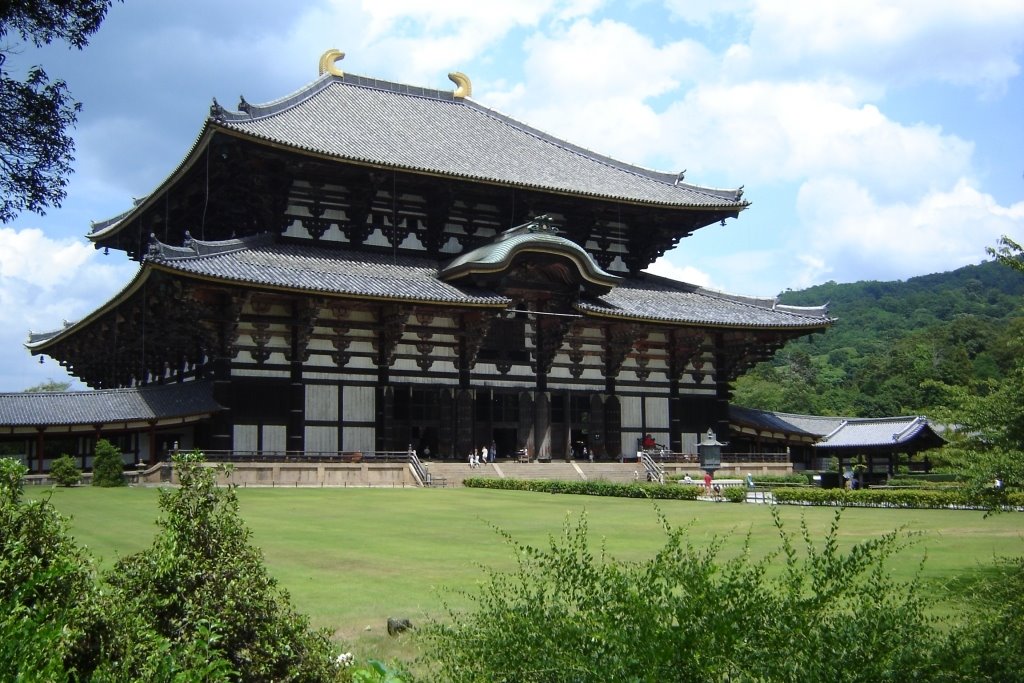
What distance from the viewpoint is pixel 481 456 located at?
136 ft

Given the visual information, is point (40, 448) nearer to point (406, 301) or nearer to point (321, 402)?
point (321, 402)

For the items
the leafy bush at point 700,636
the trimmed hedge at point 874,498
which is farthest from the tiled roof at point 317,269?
the leafy bush at point 700,636

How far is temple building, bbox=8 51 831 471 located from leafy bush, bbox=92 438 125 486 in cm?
412

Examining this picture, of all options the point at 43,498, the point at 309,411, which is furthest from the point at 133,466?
the point at 43,498

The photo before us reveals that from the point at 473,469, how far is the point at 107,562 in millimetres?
25265

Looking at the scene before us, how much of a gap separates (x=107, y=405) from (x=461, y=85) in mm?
28602

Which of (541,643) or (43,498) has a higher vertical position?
(43,498)

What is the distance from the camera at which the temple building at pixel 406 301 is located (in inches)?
1470

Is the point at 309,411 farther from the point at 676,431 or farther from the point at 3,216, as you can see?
the point at 3,216

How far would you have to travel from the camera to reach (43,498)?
777cm

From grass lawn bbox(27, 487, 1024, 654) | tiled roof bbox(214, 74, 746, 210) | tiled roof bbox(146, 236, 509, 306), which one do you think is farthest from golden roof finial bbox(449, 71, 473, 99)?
grass lawn bbox(27, 487, 1024, 654)

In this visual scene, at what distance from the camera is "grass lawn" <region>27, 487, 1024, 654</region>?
41.6 ft

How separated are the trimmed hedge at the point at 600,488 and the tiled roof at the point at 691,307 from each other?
34.1 feet

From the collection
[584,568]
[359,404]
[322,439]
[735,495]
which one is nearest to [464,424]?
[359,404]
